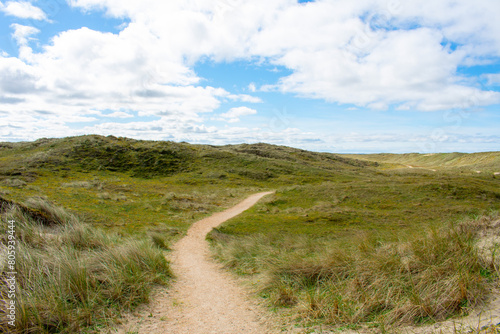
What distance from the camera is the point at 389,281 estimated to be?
5445mm

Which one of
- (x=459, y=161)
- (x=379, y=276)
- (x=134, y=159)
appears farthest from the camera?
(x=459, y=161)

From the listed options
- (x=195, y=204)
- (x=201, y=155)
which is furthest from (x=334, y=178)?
(x=195, y=204)

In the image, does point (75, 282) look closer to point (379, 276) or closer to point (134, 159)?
point (379, 276)

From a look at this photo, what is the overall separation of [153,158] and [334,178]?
41265 millimetres

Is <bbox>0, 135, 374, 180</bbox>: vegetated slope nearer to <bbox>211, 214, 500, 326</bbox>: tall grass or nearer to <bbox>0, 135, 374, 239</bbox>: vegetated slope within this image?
<bbox>0, 135, 374, 239</bbox>: vegetated slope

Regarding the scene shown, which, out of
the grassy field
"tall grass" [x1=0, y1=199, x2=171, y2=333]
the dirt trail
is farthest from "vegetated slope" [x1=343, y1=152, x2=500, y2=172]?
"tall grass" [x1=0, y1=199, x2=171, y2=333]

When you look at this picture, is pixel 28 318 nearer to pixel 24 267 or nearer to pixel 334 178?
pixel 24 267

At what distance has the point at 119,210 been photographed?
21219mm

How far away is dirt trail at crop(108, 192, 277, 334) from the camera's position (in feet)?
18.3

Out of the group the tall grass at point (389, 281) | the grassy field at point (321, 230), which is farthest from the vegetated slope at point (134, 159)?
the tall grass at point (389, 281)

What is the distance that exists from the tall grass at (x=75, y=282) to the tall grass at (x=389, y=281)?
11.1 ft

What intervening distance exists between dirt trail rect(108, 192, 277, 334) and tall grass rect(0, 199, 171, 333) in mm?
472

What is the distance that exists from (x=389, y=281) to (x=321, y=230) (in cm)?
1208

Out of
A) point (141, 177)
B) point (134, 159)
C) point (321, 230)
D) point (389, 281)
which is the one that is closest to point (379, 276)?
point (389, 281)
